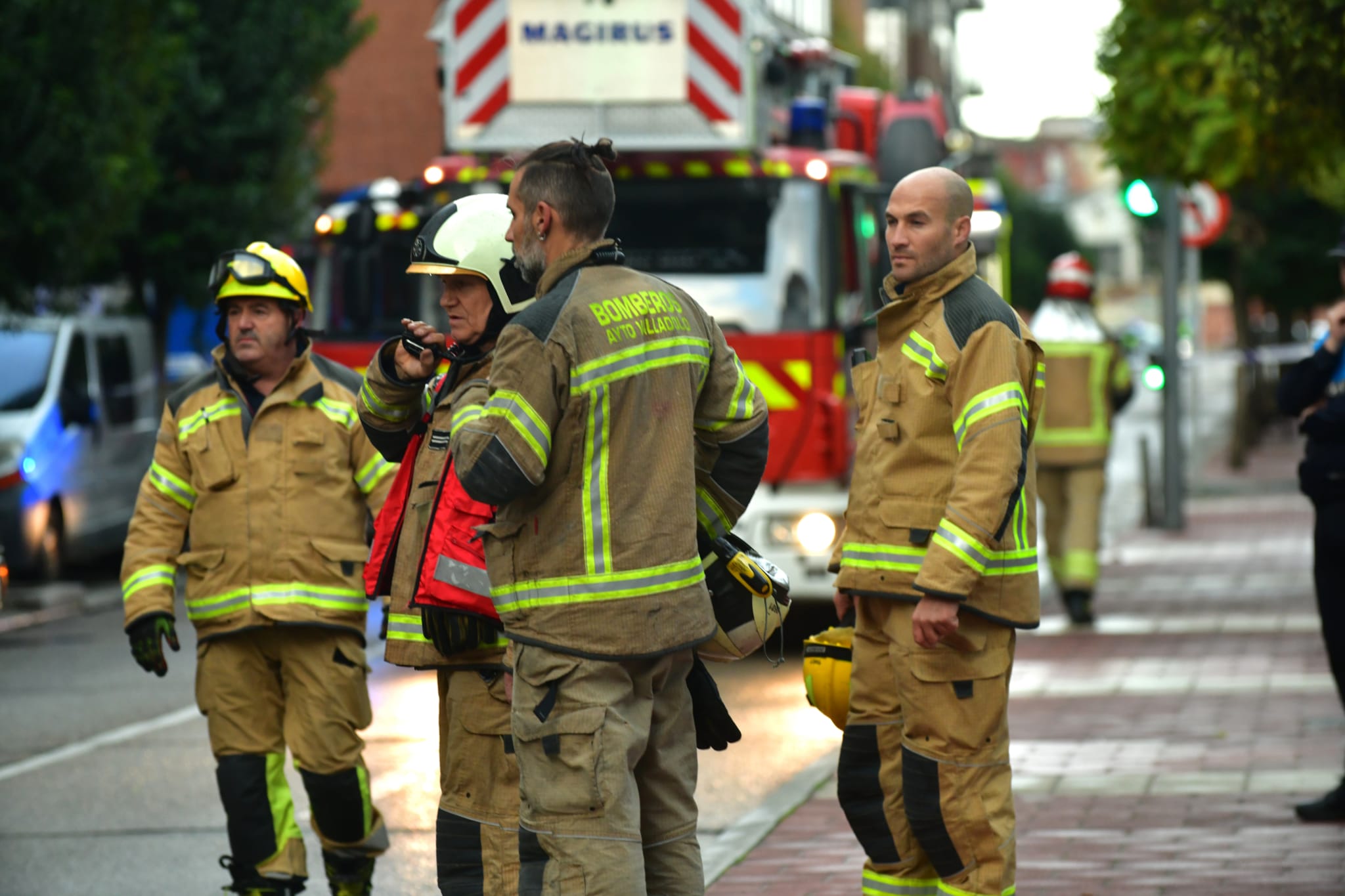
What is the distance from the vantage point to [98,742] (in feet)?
31.5

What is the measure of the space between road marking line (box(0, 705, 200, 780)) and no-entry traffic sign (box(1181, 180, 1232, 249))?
11.4m

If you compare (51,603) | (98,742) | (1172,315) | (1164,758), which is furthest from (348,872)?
(1172,315)

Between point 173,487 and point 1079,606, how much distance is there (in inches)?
303

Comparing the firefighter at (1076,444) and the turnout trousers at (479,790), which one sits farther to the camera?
the firefighter at (1076,444)

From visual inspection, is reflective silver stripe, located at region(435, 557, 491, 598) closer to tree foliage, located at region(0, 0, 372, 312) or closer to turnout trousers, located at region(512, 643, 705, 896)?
turnout trousers, located at region(512, 643, 705, 896)

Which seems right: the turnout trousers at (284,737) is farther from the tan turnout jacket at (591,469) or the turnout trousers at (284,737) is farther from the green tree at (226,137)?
the green tree at (226,137)

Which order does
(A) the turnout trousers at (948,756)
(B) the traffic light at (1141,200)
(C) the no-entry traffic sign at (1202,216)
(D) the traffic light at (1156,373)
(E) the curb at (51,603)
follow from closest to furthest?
(A) the turnout trousers at (948,756) < (E) the curb at (51,603) < (B) the traffic light at (1141,200) < (D) the traffic light at (1156,373) < (C) the no-entry traffic sign at (1202,216)

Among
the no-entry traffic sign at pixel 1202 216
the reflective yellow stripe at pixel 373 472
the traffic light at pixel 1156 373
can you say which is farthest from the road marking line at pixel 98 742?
the no-entry traffic sign at pixel 1202 216

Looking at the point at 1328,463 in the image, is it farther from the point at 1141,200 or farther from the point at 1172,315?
the point at 1172,315

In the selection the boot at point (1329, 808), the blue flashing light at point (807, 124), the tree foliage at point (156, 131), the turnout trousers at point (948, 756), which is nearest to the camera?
the turnout trousers at point (948, 756)

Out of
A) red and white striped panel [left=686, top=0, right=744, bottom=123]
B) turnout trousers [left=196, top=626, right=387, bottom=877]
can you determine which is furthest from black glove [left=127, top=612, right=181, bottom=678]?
red and white striped panel [left=686, top=0, right=744, bottom=123]

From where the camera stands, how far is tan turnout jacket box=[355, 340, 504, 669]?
4.87m

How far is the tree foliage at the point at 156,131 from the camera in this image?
1569 cm

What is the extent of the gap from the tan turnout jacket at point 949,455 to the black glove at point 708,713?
0.56 m
